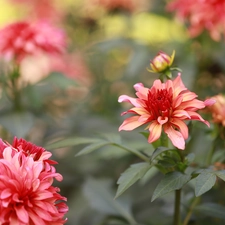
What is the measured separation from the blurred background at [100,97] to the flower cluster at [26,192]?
181 millimetres

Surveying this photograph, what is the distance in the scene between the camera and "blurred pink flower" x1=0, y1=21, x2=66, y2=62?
1.16m

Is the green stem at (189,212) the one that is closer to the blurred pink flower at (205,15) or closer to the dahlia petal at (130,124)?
the dahlia petal at (130,124)

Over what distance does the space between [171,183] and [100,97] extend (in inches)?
37.7

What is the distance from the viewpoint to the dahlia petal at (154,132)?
0.67 metres

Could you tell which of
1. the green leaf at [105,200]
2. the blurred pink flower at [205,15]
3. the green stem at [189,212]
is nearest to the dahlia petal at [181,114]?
the green stem at [189,212]

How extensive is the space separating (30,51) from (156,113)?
1.78ft

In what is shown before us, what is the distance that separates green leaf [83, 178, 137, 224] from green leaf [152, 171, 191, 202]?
0.97 ft

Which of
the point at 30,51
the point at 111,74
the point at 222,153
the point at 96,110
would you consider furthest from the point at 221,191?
the point at 111,74

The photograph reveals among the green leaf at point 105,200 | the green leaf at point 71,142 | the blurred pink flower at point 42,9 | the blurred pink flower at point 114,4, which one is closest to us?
the green leaf at point 71,142

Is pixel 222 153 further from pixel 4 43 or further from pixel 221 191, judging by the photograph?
pixel 4 43

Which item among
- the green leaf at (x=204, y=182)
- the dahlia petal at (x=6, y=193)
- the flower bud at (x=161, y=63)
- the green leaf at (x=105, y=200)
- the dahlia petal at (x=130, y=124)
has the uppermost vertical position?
the flower bud at (x=161, y=63)

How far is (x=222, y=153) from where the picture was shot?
0.88 meters

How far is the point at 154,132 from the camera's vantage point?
2.20 ft

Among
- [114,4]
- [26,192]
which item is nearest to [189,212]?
A: [26,192]
